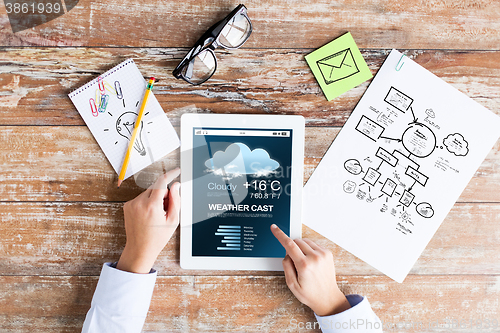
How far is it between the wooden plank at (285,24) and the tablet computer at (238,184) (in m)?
0.21

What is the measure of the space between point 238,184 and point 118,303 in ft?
1.31

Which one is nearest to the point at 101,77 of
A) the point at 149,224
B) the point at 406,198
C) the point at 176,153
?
the point at 176,153

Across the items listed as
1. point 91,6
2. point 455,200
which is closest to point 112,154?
point 91,6

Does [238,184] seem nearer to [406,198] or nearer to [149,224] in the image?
[149,224]

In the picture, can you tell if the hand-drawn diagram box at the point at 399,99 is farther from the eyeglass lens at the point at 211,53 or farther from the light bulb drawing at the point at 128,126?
the light bulb drawing at the point at 128,126

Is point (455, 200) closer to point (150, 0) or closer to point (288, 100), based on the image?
point (288, 100)

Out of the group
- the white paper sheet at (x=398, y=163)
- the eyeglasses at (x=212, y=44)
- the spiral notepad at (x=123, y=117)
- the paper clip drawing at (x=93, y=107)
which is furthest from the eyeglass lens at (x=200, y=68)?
the white paper sheet at (x=398, y=163)

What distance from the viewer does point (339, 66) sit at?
0.80 m

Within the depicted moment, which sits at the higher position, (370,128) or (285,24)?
(285,24)

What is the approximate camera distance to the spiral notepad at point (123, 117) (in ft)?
2.58

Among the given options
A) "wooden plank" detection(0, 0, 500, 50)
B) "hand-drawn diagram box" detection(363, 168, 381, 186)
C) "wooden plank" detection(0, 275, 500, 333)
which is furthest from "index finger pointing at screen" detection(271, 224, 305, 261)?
"wooden plank" detection(0, 0, 500, 50)

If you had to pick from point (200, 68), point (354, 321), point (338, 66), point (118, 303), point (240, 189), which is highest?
point (338, 66)

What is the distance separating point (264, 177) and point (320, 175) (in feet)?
0.48

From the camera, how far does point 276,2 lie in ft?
2.60
